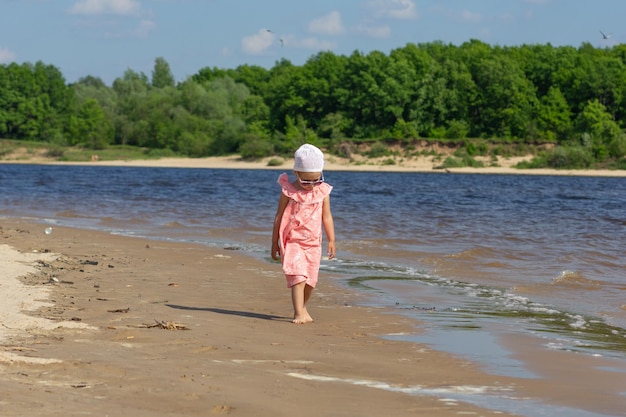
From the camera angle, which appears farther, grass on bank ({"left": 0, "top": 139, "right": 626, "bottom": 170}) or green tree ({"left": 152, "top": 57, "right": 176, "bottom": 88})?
green tree ({"left": 152, "top": 57, "right": 176, "bottom": 88})

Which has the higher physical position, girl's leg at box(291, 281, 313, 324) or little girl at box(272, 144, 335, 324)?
little girl at box(272, 144, 335, 324)

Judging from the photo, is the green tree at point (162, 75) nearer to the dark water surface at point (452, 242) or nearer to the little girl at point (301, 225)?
the dark water surface at point (452, 242)

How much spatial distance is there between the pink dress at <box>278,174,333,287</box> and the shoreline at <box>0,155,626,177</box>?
57610 mm

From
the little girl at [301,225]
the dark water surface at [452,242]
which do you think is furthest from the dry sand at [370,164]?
the little girl at [301,225]

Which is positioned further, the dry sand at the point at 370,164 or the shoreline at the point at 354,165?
the dry sand at the point at 370,164

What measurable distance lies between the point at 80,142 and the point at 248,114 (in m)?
20.1

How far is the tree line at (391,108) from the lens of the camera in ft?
254

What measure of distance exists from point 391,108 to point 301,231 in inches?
3032

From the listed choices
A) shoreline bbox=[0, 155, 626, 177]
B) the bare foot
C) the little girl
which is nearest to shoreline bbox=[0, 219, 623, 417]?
the bare foot

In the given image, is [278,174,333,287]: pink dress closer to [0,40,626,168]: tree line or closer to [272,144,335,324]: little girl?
[272,144,335,324]: little girl

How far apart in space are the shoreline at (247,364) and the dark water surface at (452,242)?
0.42 m

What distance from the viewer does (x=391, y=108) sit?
84438 millimetres

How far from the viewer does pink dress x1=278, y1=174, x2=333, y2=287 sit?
8289 mm

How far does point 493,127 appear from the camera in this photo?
81188 mm
